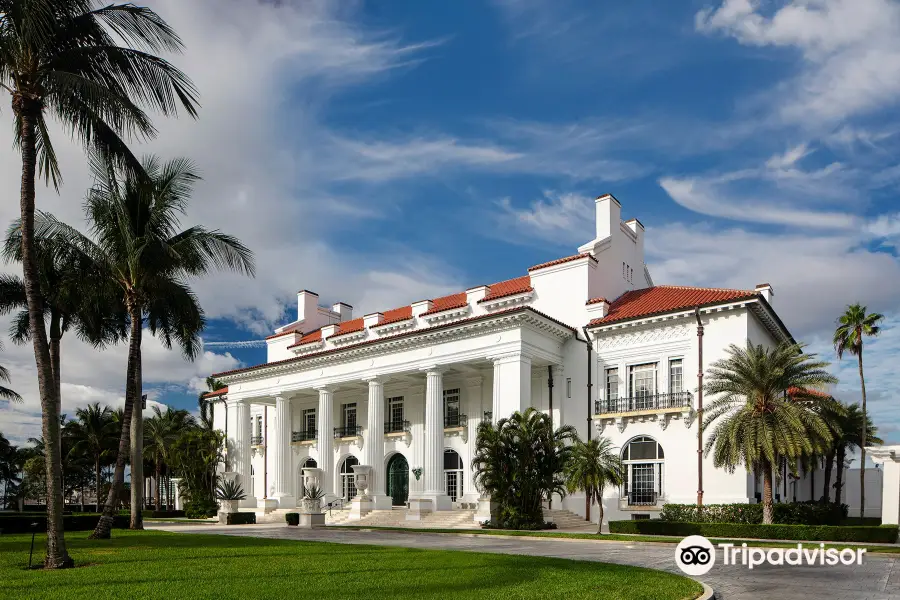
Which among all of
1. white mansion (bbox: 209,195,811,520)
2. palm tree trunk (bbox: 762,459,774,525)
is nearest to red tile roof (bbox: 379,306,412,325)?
white mansion (bbox: 209,195,811,520)

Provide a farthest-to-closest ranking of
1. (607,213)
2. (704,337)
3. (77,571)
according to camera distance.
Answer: (607,213), (704,337), (77,571)

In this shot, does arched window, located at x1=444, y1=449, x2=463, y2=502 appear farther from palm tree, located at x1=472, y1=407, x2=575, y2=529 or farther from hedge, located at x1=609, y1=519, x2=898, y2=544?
hedge, located at x1=609, y1=519, x2=898, y2=544

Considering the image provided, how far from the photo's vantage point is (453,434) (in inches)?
1613

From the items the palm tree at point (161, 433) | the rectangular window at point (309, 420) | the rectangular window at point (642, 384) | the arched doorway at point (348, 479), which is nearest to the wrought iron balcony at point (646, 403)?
the rectangular window at point (642, 384)

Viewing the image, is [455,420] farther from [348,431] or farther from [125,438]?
[125,438]

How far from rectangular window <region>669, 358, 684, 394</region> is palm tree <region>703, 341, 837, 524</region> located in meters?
4.45

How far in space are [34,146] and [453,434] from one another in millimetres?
28591

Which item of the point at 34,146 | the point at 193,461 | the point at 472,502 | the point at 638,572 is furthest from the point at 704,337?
the point at 193,461

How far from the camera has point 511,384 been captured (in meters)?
35.0

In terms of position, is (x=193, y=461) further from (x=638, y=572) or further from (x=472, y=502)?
(x=638, y=572)

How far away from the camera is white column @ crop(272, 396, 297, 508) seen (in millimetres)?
47406

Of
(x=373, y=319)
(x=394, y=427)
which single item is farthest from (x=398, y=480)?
(x=373, y=319)

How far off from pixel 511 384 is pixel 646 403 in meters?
6.27

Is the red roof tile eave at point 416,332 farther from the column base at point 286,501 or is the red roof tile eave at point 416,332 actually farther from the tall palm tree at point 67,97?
the tall palm tree at point 67,97
